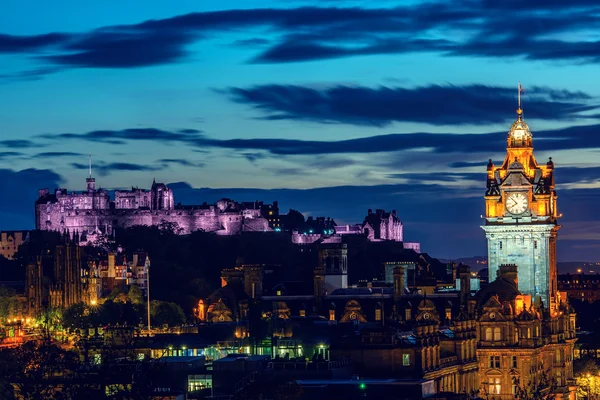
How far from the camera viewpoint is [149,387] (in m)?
108

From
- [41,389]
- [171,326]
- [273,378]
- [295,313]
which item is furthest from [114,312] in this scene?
[41,389]

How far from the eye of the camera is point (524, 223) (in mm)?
162875

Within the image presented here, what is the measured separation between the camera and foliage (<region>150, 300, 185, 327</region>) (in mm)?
179375

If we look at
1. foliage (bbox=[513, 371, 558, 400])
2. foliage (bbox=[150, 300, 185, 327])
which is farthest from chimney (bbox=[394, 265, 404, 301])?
foliage (bbox=[150, 300, 185, 327])

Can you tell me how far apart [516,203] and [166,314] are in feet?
109

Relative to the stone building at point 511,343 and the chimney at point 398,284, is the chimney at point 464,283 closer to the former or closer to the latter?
the stone building at point 511,343

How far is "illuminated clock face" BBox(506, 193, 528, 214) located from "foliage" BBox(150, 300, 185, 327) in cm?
2832

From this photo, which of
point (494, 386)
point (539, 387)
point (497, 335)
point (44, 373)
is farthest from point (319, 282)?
point (44, 373)

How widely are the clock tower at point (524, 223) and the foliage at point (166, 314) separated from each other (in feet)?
89.3

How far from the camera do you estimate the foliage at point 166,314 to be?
17938 cm

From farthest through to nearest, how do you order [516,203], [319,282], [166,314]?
1. [166,314]
2. [319,282]
3. [516,203]

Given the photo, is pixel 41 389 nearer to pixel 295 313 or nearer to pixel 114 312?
pixel 295 313

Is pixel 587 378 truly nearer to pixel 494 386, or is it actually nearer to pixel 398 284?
pixel 398 284

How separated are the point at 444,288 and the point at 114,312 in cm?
2615
